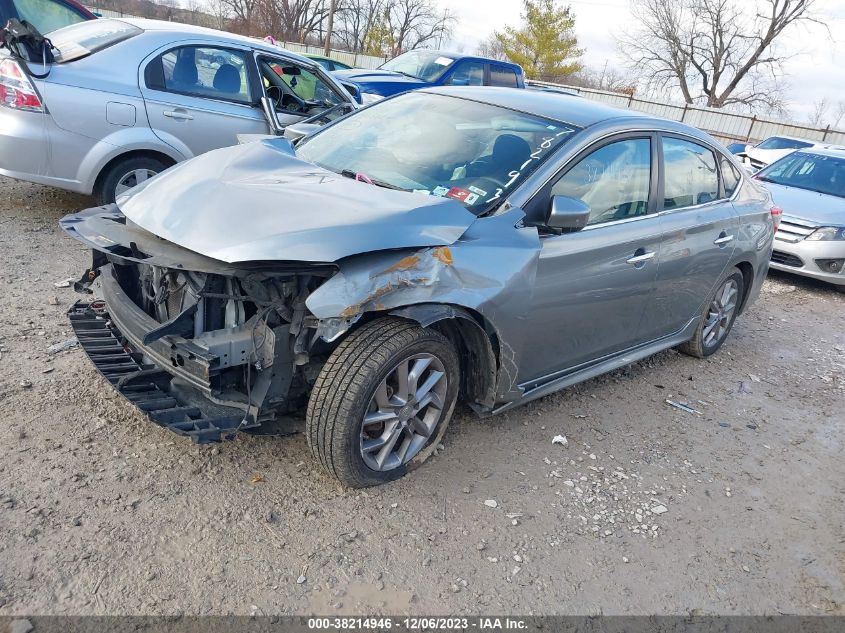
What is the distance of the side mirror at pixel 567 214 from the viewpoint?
308 centimetres

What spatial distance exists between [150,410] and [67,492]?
50cm

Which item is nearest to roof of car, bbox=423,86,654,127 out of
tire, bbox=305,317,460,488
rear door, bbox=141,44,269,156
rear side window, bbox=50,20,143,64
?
tire, bbox=305,317,460,488

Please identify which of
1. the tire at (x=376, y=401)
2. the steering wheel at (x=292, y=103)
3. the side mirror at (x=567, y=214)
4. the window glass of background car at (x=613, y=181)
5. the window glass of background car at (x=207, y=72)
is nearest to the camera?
the tire at (x=376, y=401)

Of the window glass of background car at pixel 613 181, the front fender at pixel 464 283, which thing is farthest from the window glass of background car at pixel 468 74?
the front fender at pixel 464 283

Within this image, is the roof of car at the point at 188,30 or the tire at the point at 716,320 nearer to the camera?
the tire at the point at 716,320

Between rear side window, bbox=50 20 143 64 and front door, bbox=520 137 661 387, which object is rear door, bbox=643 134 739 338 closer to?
front door, bbox=520 137 661 387

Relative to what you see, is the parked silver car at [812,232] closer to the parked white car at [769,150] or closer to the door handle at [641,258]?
the door handle at [641,258]

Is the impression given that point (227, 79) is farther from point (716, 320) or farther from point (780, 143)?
point (780, 143)

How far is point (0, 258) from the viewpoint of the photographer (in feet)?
15.9

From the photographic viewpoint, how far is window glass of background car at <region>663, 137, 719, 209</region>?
4.04 m

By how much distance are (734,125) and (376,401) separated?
97.0ft

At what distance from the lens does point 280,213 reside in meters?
2.75

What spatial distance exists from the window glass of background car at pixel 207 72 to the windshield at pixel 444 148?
2222 mm

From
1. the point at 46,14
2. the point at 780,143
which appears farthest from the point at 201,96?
the point at 780,143
